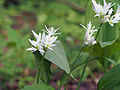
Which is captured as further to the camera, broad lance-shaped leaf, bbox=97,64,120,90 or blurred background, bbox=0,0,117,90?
blurred background, bbox=0,0,117,90

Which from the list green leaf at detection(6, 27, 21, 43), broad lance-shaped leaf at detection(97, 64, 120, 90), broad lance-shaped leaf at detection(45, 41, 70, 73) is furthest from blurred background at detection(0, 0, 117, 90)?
broad lance-shaped leaf at detection(97, 64, 120, 90)

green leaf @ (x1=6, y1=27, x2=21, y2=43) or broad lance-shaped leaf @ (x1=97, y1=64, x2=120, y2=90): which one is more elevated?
green leaf @ (x1=6, y1=27, x2=21, y2=43)

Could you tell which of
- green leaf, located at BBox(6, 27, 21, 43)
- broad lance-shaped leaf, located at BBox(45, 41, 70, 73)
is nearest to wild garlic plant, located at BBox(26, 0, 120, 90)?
broad lance-shaped leaf, located at BBox(45, 41, 70, 73)

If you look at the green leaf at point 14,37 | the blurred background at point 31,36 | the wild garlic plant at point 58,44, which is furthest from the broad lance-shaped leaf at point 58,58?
the green leaf at point 14,37

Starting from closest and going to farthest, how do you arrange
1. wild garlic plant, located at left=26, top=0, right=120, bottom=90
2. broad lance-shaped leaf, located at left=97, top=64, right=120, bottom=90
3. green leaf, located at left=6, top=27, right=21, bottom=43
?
wild garlic plant, located at left=26, top=0, right=120, bottom=90 → broad lance-shaped leaf, located at left=97, top=64, right=120, bottom=90 → green leaf, located at left=6, top=27, right=21, bottom=43

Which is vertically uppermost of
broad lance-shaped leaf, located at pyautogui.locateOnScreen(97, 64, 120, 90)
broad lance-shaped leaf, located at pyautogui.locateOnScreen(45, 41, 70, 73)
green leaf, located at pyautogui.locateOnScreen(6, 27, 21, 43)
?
green leaf, located at pyautogui.locateOnScreen(6, 27, 21, 43)

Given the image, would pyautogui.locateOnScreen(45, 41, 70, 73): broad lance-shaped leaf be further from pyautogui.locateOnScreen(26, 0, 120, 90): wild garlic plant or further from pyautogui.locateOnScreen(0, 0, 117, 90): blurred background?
pyautogui.locateOnScreen(0, 0, 117, 90): blurred background

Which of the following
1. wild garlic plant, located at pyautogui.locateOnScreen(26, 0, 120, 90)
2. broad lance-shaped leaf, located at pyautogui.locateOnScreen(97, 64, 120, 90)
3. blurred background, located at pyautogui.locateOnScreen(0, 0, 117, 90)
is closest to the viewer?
wild garlic plant, located at pyautogui.locateOnScreen(26, 0, 120, 90)

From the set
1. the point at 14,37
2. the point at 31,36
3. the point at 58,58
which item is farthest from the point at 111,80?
the point at 14,37

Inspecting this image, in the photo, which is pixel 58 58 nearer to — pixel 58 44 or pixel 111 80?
pixel 58 44
